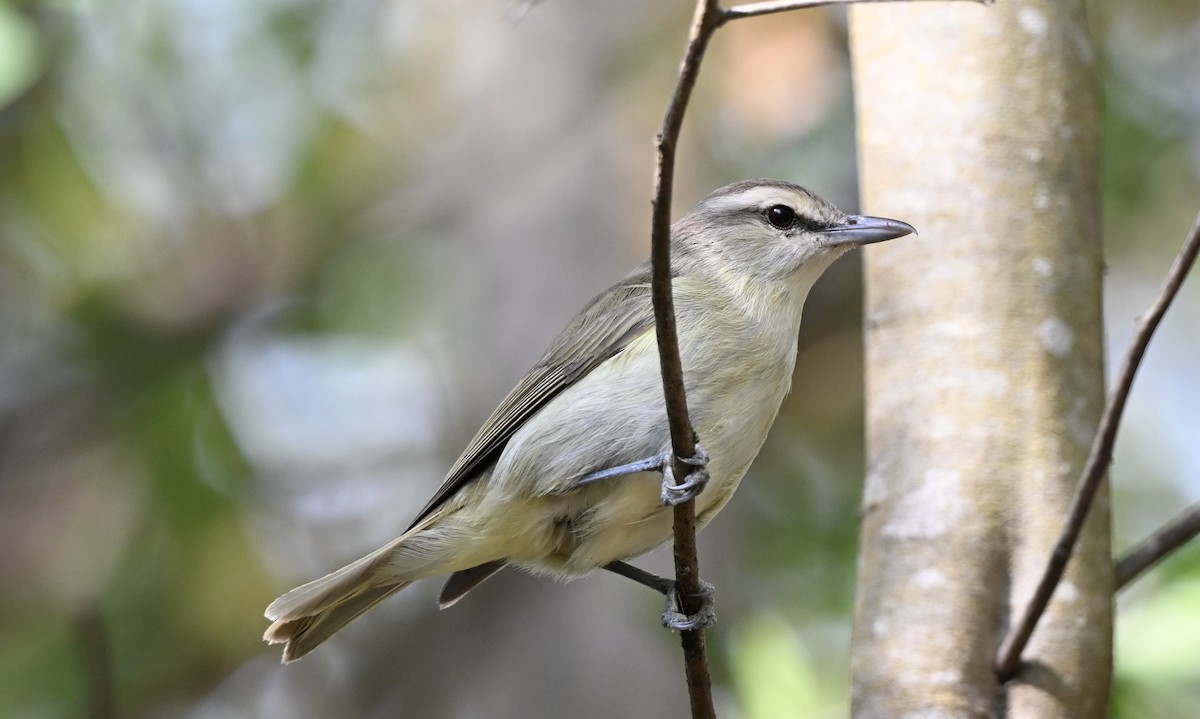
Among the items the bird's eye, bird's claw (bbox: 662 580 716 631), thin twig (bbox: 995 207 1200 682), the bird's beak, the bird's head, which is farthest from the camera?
the bird's eye

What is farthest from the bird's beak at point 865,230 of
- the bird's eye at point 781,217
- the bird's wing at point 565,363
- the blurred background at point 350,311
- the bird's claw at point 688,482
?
the blurred background at point 350,311

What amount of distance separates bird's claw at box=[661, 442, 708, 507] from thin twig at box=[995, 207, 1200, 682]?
28.5 inches

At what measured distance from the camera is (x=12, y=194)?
6.36m

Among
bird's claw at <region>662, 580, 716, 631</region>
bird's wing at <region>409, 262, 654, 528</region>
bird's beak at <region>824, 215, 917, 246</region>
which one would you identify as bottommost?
bird's claw at <region>662, 580, 716, 631</region>

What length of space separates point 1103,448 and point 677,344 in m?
0.89

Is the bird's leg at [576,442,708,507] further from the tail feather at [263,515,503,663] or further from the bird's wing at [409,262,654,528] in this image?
the tail feather at [263,515,503,663]

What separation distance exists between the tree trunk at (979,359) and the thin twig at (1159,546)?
53mm

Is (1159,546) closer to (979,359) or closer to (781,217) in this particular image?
(979,359)

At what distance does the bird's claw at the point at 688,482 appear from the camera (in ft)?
8.20

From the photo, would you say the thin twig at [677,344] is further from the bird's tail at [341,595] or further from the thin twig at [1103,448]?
the bird's tail at [341,595]

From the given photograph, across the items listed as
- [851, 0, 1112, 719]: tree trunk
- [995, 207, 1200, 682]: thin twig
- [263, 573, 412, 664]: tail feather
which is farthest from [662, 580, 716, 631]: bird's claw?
[263, 573, 412, 664]: tail feather

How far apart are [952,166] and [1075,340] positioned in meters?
0.58

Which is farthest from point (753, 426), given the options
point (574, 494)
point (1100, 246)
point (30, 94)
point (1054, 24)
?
point (30, 94)

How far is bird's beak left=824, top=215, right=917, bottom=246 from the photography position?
3.26 m
